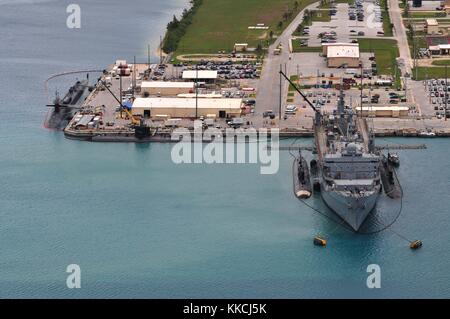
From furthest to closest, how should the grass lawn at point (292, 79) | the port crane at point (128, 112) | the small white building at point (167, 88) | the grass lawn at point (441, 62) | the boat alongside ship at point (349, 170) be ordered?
the grass lawn at point (441, 62)
the grass lawn at point (292, 79)
the small white building at point (167, 88)
the port crane at point (128, 112)
the boat alongside ship at point (349, 170)

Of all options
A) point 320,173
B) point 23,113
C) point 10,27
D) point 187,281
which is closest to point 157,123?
point 23,113

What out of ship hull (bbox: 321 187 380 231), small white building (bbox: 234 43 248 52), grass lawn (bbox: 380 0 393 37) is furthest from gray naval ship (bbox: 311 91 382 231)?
grass lawn (bbox: 380 0 393 37)

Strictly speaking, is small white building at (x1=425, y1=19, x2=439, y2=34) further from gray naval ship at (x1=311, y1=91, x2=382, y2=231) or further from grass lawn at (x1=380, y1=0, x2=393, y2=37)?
gray naval ship at (x1=311, y1=91, x2=382, y2=231)

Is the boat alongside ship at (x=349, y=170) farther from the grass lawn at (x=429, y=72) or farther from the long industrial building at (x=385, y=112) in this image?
the grass lawn at (x=429, y=72)

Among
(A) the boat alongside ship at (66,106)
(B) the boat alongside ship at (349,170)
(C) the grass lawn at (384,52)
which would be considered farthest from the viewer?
(C) the grass lawn at (384,52)

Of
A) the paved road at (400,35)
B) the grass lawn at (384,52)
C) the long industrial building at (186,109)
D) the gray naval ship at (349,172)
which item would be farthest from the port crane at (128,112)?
the paved road at (400,35)

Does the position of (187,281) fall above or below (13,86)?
below

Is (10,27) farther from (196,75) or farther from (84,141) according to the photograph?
(84,141)
